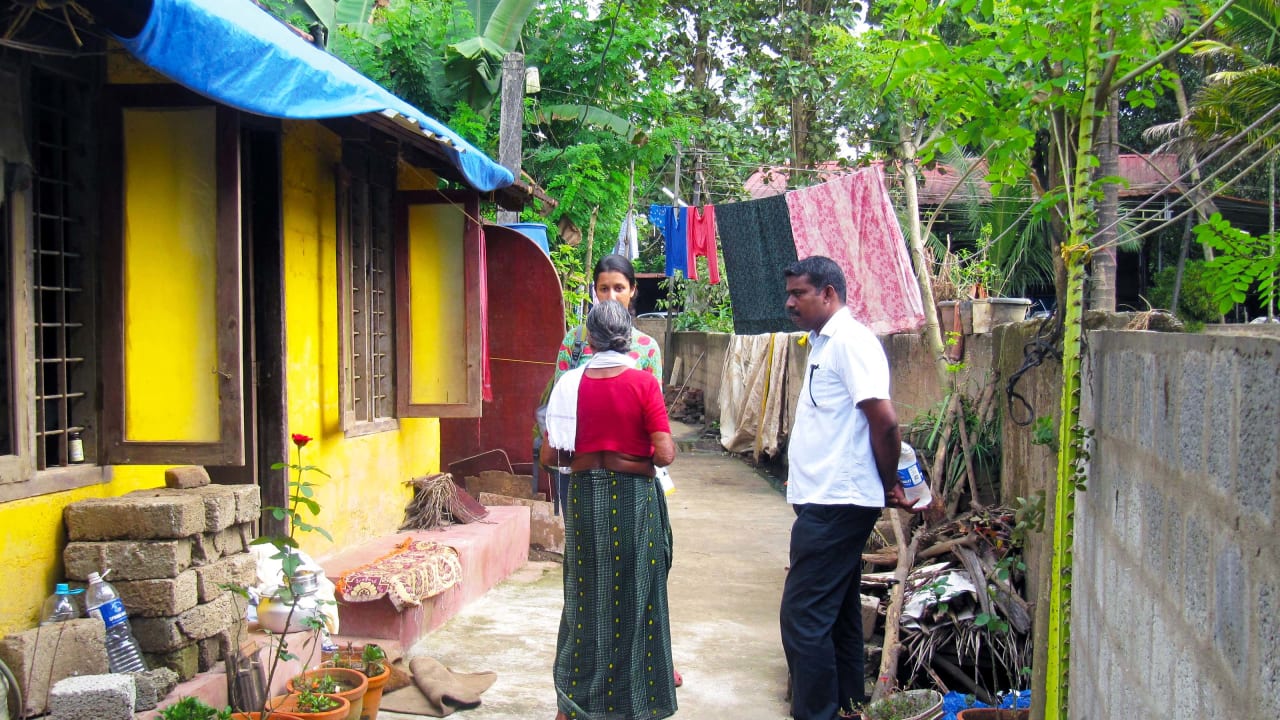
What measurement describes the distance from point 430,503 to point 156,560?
338 cm

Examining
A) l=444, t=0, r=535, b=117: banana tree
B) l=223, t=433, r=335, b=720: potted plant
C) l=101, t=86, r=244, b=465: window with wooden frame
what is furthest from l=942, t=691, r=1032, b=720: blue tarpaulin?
l=444, t=0, r=535, b=117: banana tree

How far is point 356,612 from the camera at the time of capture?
5305mm

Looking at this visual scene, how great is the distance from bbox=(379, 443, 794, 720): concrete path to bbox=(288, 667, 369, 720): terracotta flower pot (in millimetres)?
388

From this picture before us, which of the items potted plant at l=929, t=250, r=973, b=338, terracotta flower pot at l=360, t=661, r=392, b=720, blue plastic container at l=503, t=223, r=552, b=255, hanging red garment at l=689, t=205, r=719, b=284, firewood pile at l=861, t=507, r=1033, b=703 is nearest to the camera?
terracotta flower pot at l=360, t=661, r=392, b=720

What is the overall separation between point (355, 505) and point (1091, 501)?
4.43 m

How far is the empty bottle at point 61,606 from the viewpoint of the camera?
3570mm

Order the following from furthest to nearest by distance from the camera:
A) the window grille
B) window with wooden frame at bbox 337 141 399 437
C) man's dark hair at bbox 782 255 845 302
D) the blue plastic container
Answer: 1. the blue plastic container
2. the window grille
3. window with wooden frame at bbox 337 141 399 437
4. man's dark hair at bbox 782 255 845 302

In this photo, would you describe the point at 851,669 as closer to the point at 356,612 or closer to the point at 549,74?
the point at 356,612

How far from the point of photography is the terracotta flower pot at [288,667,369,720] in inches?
162

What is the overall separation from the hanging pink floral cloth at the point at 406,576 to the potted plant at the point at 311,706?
118 centimetres

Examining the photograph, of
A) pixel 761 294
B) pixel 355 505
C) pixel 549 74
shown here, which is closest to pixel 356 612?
pixel 355 505

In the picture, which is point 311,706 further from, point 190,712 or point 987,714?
point 987,714

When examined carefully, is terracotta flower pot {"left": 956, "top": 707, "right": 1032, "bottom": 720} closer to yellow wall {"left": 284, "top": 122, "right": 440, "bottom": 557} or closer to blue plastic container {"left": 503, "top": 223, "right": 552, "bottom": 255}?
yellow wall {"left": 284, "top": 122, "right": 440, "bottom": 557}

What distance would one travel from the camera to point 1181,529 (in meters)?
2.15
